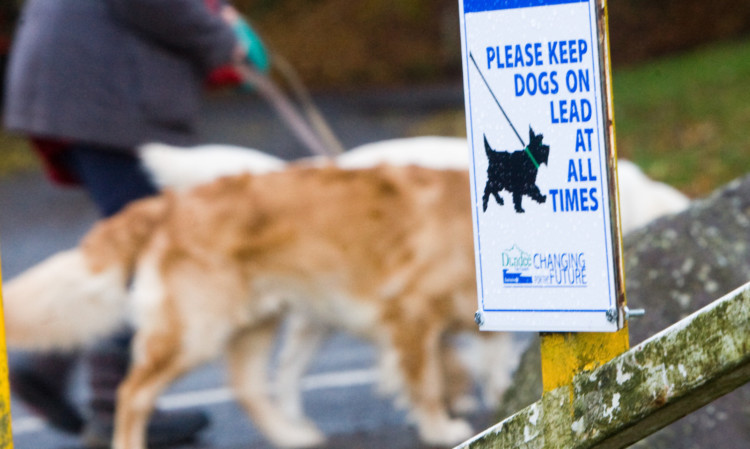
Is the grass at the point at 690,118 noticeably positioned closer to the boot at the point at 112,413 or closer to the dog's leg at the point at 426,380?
the dog's leg at the point at 426,380

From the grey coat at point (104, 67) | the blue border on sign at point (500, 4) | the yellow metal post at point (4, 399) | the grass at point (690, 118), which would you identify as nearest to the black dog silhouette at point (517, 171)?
the blue border on sign at point (500, 4)

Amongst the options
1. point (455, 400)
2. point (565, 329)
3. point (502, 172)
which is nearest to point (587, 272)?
point (565, 329)

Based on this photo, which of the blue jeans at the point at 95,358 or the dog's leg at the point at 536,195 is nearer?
the dog's leg at the point at 536,195

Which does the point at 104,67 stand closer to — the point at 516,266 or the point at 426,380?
the point at 426,380

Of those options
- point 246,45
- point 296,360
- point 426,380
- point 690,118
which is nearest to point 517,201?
point 426,380

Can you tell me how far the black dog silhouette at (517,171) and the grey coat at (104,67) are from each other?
2.72 metres

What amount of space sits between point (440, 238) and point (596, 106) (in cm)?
292

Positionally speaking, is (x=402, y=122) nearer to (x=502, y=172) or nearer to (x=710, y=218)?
(x=710, y=218)

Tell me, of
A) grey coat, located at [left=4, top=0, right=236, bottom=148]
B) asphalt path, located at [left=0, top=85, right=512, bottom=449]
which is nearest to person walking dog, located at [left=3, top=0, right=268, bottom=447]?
grey coat, located at [left=4, top=0, right=236, bottom=148]

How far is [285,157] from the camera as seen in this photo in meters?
12.1

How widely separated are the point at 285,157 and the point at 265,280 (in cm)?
804

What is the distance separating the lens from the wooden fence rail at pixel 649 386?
1391 millimetres

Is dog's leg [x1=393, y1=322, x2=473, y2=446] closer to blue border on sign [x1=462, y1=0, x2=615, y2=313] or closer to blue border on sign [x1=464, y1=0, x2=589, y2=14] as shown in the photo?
blue border on sign [x1=462, y1=0, x2=615, y2=313]

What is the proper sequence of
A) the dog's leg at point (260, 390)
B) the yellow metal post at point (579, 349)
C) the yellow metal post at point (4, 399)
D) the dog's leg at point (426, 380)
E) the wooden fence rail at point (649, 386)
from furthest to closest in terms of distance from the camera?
the dog's leg at point (260, 390) → the dog's leg at point (426, 380) → the yellow metal post at point (4, 399) → the yellow metal post at point (579, 349) → the wooden fence rail at point (649, 386)
